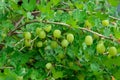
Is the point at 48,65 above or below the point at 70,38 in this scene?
below

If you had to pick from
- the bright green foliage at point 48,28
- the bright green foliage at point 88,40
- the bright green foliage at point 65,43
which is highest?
the bright green foliage at point 48,28

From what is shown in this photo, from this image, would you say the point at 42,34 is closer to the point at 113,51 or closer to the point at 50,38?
the point at 50,38

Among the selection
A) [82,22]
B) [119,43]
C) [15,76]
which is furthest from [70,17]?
[15,76]

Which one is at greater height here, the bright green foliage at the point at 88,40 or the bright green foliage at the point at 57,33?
the bright green foliage at the point at 57,33

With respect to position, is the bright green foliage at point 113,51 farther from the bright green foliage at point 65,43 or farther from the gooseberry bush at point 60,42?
the bright green foliage at point 65,43

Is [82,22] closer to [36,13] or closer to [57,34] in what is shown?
[57,34]

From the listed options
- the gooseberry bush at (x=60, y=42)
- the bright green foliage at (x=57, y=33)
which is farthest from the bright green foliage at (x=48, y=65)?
the bright green foliage at (x=57, y=33)

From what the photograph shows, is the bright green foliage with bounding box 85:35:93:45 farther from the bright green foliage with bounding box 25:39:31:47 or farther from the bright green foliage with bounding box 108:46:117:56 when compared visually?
the bright green foliage with bounding box 25:39:31:47

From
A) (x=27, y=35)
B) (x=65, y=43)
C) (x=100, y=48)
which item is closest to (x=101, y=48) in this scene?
(x=100, y=48)
